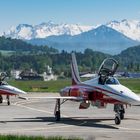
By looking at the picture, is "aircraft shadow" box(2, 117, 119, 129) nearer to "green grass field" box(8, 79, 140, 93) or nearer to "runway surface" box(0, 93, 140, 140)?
"runway surface" box(0, 93, 140, 140)

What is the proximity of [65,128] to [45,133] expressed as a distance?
7.30ft

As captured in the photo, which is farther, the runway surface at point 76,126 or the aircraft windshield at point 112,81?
the aircraft windshield at point 112,81

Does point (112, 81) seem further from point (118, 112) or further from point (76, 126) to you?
point (76, 126)

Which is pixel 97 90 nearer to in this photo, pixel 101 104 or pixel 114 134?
pixel 101 104

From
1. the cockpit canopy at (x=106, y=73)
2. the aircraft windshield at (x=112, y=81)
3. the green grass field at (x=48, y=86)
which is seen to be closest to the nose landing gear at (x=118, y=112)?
the aircraft windshield at (x=112, y=81)

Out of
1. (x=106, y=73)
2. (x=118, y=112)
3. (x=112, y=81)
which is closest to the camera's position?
(x=118, y=112)

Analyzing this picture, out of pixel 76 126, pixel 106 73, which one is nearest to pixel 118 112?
pixel 76 126

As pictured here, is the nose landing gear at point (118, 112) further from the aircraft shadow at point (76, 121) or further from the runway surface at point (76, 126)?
the aircraft shadow at point (76, 121)

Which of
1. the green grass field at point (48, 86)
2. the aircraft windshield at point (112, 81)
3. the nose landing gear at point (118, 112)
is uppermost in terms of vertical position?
the aircraft windshield at point (112, 81)

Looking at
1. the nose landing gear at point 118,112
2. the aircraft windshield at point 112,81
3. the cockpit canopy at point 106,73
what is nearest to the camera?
the nose landing gear at point 118,112

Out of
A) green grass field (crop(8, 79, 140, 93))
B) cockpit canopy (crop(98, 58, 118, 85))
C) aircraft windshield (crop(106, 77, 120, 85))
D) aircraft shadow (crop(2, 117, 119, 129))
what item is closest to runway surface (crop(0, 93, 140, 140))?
aircraft shadow (crop(2, 117, 119, 129))

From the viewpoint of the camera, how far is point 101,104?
1094 inches

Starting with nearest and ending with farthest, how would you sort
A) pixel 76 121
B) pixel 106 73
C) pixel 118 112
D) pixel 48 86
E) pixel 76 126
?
pixel 76 126 < pixel 118 112 < pixel 76 121 < pixel 106 73 < pixel 48 86

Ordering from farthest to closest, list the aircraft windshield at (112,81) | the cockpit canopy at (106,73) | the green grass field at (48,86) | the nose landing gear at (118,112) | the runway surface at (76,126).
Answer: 1. the green grass field at (48,86)
2. the cockpit canopy at (106,73)
3. the aircraft windshield at (112,81)
4. the nose landing gear at (118,112)
5. the runway surface at (76,126)
